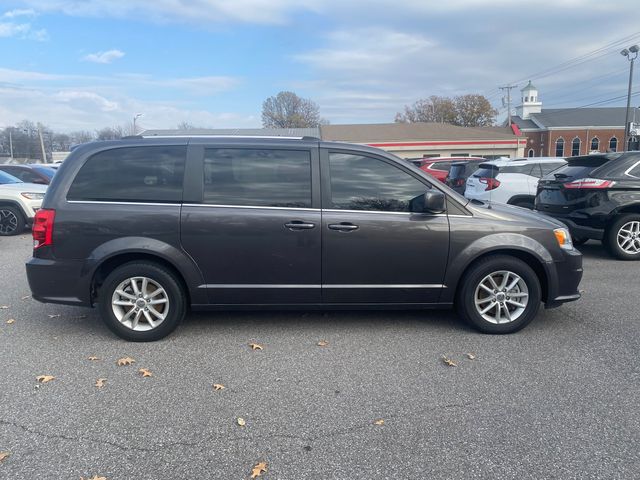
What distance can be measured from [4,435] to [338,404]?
2086 millimetres

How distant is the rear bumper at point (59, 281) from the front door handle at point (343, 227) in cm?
226

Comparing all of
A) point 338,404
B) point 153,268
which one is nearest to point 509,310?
point 338,404

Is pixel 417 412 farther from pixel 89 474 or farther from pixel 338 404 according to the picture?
pixel 89 474

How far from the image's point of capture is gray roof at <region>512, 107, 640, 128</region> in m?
71.4

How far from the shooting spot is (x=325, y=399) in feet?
11.3

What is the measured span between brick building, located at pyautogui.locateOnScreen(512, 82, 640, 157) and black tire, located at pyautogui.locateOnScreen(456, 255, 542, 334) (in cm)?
7240

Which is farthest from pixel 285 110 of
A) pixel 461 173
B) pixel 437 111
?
pixel 461 173

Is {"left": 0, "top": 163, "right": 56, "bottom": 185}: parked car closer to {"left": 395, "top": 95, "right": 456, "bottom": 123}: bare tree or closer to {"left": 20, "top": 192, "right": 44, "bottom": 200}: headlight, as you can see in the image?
{"left": 20, "top": 192, "right": 44, "bottom": 200}: headlight

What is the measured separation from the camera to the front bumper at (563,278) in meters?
4.66

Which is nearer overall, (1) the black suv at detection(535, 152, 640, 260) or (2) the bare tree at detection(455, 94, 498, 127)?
(1) the black suv at detection(535, 152, 640, 260)

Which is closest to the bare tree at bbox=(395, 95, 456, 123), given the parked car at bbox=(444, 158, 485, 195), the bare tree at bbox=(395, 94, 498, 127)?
the bare tree at bbox=(395, 94, 498, 127)

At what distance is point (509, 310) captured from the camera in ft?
15.5

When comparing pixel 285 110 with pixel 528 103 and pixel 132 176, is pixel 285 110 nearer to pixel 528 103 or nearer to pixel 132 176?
pixel 528 103

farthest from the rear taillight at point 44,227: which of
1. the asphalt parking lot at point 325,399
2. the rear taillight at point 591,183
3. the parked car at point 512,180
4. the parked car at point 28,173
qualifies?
the parked car at point 28,173
